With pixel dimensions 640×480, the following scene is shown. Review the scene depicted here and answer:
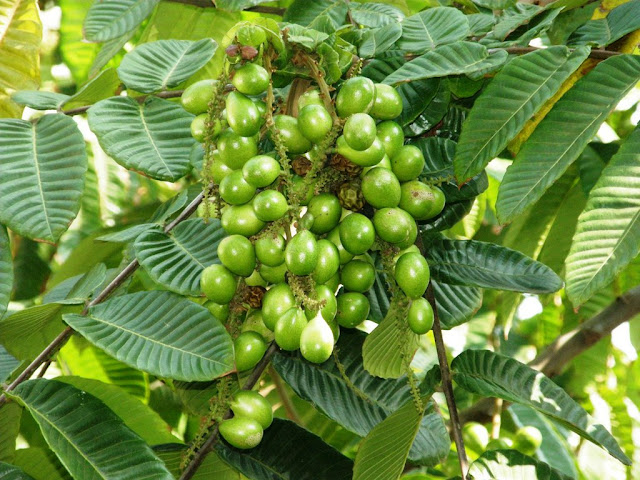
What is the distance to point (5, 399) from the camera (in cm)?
103

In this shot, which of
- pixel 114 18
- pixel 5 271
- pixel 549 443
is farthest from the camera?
pixel 549 443

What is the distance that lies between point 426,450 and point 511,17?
0.67 m

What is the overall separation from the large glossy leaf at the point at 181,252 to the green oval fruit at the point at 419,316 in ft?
0.89

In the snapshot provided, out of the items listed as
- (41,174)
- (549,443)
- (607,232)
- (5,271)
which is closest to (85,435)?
(5,271)

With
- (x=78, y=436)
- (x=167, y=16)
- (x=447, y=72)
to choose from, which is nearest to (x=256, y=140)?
(x=447, y=72)

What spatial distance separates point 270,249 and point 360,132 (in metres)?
0.17

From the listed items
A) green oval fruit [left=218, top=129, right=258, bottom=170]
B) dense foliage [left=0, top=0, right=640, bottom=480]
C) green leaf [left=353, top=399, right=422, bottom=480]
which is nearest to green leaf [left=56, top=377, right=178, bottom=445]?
dense foliage [left=0, top=0, right=640, bottom=480]

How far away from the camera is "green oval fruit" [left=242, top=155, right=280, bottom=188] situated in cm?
87

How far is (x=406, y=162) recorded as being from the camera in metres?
0.97

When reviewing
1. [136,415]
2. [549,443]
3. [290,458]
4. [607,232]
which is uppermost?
[607,232]

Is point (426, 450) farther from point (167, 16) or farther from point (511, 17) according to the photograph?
point (167, 16)

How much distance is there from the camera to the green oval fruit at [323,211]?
3.06 ft

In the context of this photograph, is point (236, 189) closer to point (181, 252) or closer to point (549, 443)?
point (181, 252)

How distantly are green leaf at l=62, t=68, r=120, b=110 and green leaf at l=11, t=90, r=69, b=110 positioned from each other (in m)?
0.01
